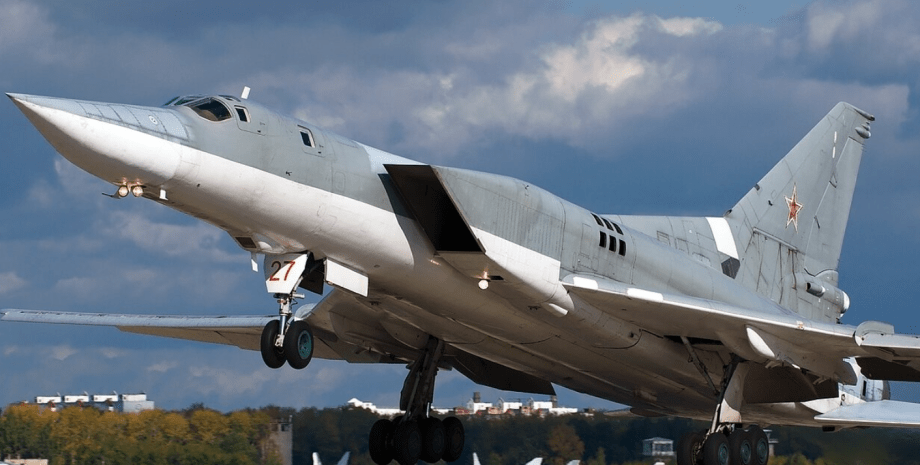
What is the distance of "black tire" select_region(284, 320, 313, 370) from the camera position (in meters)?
13.5

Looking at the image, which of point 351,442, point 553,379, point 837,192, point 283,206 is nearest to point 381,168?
point 283,206

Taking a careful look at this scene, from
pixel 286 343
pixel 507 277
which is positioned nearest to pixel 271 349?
pixel 286 343

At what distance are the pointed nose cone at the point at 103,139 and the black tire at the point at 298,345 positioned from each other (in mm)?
2259

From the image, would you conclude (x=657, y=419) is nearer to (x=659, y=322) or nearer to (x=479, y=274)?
(x=659, y=322)

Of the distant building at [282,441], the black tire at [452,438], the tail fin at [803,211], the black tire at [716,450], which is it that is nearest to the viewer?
the black tire at [716,450]

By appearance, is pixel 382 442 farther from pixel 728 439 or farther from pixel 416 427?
pixel 728 439

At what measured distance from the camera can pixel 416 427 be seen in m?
18.5

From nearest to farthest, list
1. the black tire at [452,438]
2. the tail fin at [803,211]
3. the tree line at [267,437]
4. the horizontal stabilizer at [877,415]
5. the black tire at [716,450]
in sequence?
the black tire at [716,450], the black tire at [452,438], the horizontal stabilizer at [877,415], the tail fin at [803,211], the tree line at [267,437]

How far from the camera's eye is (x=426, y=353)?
18438 mm

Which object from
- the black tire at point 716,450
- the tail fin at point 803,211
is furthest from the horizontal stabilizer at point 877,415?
the black tire at point 716,450

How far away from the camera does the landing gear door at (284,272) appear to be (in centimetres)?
1398

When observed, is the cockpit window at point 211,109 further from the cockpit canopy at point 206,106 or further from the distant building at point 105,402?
the distant building at point 105,402

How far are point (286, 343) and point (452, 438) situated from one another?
584 cm

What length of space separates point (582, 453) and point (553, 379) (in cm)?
470
